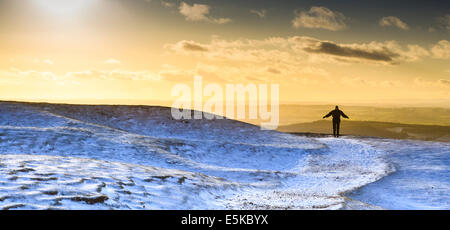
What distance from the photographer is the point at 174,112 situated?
32156mm

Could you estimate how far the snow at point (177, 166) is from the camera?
25.3ft

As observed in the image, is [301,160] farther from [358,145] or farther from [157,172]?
[157,172]

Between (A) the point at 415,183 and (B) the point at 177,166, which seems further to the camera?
(B) the point at 177,166

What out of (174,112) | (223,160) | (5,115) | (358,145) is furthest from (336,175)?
(5,115)

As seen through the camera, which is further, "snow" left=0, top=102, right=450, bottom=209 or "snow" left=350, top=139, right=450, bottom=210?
"snow" left=350, top=139, right=450, bottom=210

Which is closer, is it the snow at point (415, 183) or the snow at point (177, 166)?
the snow at point (177, 166)

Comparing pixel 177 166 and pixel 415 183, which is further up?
pixel 177 166

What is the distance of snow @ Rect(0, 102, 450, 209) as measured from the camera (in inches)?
304

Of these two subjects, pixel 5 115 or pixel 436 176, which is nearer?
pixel 436 176

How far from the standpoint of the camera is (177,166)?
15.4 m
